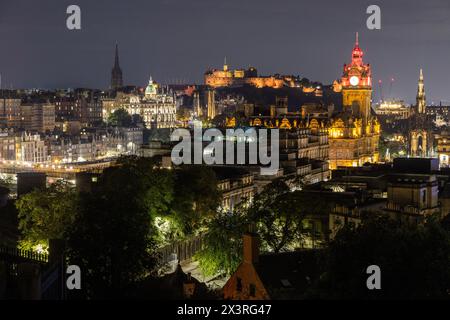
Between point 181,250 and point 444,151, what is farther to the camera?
point 444,151

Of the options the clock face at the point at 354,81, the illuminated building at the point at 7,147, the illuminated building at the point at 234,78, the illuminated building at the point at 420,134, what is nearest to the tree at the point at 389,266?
the clock face at the point at 354,81

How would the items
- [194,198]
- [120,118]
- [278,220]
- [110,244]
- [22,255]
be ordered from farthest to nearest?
[120,118]
[194,198]
[278,220]
[110,244]
[22,255]

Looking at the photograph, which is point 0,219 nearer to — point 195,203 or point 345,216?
point 195,203

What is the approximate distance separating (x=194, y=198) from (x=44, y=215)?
803 centimetres

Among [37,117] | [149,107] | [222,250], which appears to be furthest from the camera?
[149,107]

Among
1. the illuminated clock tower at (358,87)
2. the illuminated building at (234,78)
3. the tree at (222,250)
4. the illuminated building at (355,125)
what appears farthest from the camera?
the illuminated building at (234,78)

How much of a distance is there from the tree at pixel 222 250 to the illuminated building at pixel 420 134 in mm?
80973

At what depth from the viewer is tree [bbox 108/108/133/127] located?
438ft

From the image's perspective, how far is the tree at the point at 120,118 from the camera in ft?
438

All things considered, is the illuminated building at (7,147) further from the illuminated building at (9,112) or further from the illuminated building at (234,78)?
the illuminated building at (234,78)

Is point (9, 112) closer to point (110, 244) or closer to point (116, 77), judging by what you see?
point (116, 77)

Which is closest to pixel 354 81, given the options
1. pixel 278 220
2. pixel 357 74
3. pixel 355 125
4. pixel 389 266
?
pixel 357 74

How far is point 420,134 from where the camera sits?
109938 mm

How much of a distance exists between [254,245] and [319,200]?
9.31 m
